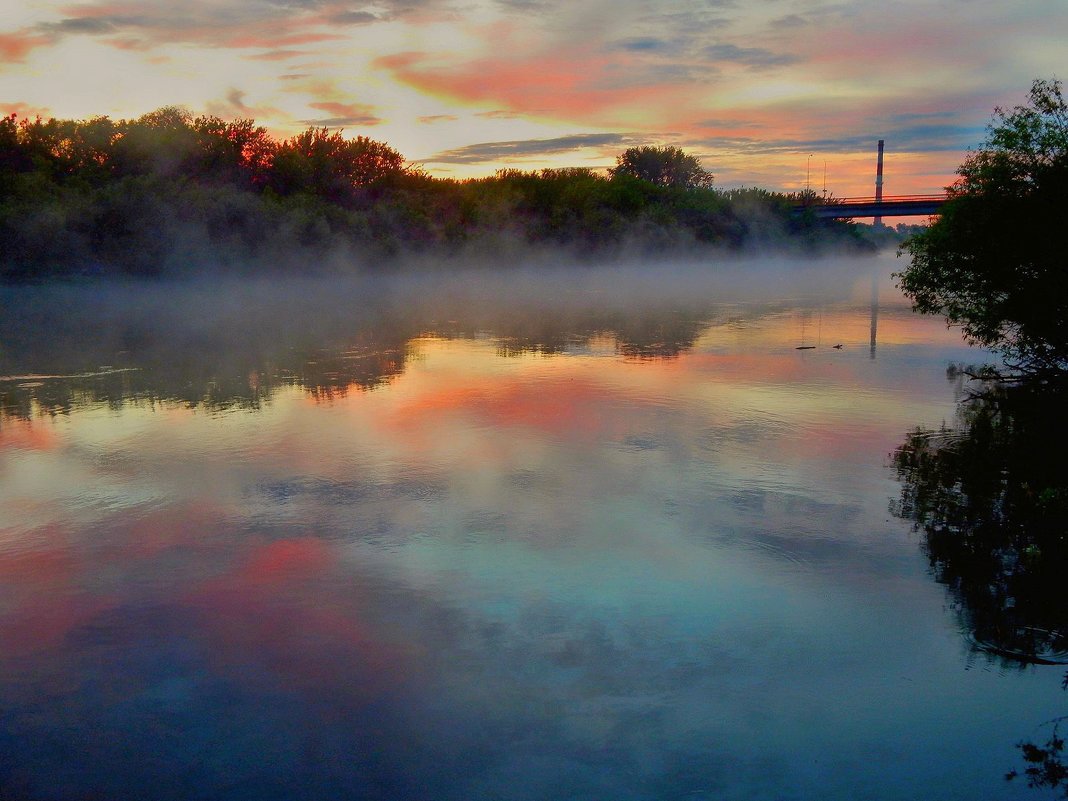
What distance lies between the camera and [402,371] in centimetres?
2698

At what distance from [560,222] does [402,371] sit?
295ft

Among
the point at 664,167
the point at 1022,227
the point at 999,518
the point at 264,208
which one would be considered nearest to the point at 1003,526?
the point at 999,518

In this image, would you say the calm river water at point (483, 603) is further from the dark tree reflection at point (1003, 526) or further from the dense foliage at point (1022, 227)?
the dense foliage at point (1022, 227)

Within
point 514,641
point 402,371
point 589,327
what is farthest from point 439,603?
point 589,327

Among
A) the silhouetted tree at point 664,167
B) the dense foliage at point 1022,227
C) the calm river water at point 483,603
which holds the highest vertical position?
the silhouetted tree at point 664,167

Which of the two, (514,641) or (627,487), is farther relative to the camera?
(627,487)

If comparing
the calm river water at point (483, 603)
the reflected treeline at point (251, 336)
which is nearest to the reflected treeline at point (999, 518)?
the calm river water at point (483, 603)

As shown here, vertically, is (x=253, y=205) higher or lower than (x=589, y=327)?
higher

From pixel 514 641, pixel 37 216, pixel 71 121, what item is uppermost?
pixel 71 121

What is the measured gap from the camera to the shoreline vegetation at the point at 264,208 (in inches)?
2596

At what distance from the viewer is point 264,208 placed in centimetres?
7725

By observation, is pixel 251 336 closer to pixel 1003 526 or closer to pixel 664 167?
pixel 1003 526

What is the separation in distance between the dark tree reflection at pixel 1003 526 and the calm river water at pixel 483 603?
0.34 metres

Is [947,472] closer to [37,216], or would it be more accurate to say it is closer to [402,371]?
[402,371]
